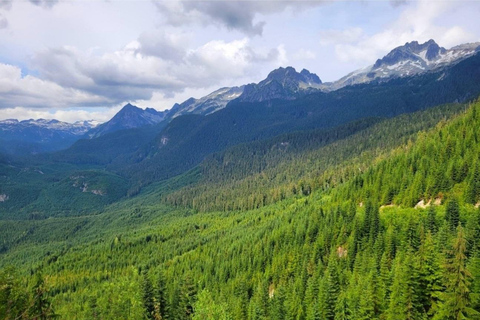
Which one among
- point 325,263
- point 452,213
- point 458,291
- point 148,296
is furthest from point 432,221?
point 148,296

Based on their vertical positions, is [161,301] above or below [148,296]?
below

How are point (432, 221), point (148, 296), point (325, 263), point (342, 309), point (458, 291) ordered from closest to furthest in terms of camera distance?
point (458, 291)
point (342, 309)
point (148, 296)
point (432, 221)
point (325, 263)

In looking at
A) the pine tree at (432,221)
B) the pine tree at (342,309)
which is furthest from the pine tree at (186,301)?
the pine tree at (432,221)

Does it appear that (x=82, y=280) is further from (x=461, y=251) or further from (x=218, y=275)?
(x=461, y=251)

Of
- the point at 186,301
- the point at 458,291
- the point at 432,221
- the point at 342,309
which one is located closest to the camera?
the point at 458,291

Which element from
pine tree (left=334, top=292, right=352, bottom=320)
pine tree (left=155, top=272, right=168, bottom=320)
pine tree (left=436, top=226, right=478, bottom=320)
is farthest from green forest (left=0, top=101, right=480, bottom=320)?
pine tree (left=334, top=292, right=352, bottom=320)

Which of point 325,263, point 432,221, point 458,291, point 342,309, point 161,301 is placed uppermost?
point 458,291

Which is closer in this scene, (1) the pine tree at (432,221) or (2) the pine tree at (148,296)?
(2) the pine tree at (148,296)

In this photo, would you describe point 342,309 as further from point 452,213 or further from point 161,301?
point 452,213

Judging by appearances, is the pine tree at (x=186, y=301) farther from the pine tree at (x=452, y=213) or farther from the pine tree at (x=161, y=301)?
the pine tree at (x=452, y=213)

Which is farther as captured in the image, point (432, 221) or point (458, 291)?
point (432, 221)

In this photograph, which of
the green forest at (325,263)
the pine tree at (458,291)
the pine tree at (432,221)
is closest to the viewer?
the pine tree at (458,291)

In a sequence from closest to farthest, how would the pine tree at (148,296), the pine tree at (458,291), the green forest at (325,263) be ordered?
the pine tree at (458,291) < the green forest at (325,263) < the pine tree at (148,296)

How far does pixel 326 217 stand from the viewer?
12300cm
